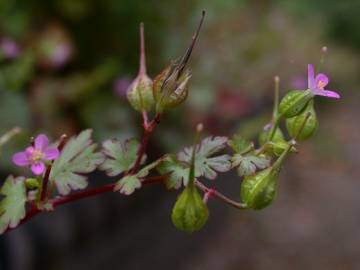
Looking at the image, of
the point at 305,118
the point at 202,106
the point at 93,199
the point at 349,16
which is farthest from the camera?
the point at 349,16

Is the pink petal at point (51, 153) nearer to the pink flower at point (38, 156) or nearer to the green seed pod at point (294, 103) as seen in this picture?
the pink flower at point (38, 156)

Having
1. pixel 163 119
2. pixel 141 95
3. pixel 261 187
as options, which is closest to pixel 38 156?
pixel 141 95

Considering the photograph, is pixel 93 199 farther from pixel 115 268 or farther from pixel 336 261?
pixel 336 261

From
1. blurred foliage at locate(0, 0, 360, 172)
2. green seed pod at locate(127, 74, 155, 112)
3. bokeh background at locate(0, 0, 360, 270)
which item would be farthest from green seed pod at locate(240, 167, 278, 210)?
blurred foliage at locate(0, 0, 360, 172)

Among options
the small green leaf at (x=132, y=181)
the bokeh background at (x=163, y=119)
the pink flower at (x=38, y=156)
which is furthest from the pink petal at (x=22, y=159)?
the bokeh background at (x=163, y=119)

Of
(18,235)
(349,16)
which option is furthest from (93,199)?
(349,16)

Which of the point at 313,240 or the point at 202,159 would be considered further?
the point at 313,240
